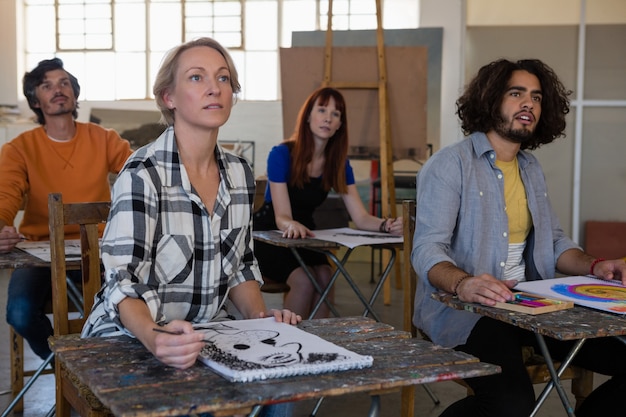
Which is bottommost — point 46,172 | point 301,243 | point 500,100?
point 301,243

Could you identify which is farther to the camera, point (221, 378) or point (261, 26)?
point (261, 26)

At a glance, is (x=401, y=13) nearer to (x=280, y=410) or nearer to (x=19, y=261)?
(x=19, y=261)

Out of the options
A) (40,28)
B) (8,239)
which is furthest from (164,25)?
(8,239)

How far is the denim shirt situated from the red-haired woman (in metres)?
1.37

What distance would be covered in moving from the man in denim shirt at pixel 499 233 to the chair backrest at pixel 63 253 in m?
0.96

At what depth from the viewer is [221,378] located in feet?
4.32

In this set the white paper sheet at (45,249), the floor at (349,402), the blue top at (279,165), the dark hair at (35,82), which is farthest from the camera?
the blue top at (279,165)

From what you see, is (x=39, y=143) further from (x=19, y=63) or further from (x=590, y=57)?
(x=19, y=63)

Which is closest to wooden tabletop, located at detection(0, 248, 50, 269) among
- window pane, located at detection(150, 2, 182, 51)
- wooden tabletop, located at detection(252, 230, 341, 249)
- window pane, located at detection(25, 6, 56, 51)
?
wooden tabletop, located at detection(252, 230, 341, 249)

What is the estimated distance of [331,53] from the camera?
6234 millimetres

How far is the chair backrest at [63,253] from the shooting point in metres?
2.11

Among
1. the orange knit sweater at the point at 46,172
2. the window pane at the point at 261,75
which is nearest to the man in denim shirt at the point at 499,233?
the orange knit sweater at the point at 46,172

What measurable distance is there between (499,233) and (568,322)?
0.79 m

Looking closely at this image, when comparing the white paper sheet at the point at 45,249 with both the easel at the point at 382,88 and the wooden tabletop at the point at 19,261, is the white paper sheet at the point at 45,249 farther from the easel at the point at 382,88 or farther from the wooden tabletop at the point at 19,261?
the easel at the point at 382,88
